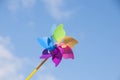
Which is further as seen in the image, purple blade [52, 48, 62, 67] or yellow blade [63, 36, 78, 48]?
yellow blade [63, 36, 78, 48]

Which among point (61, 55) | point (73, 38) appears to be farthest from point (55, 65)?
point (73, 38)

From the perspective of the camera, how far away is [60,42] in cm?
543

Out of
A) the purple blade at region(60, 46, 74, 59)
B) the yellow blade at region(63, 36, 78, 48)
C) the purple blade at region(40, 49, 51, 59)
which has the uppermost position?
the yellow blade at region(63, 36, 78, 48)

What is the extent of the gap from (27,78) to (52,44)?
3.21 ft

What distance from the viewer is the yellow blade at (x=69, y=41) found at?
17.6ft

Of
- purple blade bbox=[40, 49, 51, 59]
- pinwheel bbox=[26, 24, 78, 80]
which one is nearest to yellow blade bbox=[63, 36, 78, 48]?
pinwheel bbox=[26, 24, 78, 80]

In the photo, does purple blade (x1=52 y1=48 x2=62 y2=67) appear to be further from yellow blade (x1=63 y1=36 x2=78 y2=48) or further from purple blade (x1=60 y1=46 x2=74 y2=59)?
yellow blade (x1=63 y1=36 x2=78 y2=48)

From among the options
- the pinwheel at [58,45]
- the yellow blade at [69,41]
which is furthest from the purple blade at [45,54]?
the yellow blade at [69,41]

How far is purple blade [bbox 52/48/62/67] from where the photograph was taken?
5105 millimetres

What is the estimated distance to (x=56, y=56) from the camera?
518 cm

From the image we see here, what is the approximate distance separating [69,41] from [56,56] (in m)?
0.41

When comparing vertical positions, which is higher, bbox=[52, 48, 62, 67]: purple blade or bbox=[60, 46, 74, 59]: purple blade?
bbox=[60, 46, 74, 59]: purple blade

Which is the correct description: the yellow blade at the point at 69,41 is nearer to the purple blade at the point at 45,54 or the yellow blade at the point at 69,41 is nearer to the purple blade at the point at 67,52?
the purple blade at the point at 67,52

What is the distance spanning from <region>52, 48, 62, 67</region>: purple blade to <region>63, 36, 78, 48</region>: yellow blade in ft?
0.77
